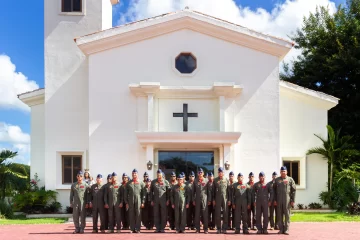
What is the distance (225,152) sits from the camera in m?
18.0

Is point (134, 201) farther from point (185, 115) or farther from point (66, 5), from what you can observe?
point (66, 5)

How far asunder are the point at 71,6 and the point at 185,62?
588 cm

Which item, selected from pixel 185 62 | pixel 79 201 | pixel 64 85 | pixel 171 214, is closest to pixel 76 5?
pixel 64 85

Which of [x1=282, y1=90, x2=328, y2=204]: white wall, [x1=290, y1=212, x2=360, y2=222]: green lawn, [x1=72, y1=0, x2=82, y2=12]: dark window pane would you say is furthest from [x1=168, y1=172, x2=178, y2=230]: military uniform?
[x1=72, y1=0, x2=82, y2=12]: dark window pane

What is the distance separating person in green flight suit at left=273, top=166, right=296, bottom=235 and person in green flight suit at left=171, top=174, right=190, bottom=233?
2565 millimetres

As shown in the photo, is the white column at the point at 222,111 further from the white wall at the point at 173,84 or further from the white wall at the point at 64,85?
the white wall at the point at 64,85

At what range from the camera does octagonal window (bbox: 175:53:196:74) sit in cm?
1880

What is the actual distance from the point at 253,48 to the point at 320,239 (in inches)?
337

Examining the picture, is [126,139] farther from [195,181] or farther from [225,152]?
[195,181]

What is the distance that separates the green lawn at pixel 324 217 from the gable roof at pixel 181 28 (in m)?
6.17

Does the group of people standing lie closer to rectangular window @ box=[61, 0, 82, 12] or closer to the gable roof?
the gable roof

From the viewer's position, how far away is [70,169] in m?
20.0

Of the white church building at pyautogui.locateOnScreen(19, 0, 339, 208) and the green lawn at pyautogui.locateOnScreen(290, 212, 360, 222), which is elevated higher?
the white church building at pyautogui.locateOnScreen(19, 0, 339, 208)

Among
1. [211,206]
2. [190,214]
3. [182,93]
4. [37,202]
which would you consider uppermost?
[182,93]
